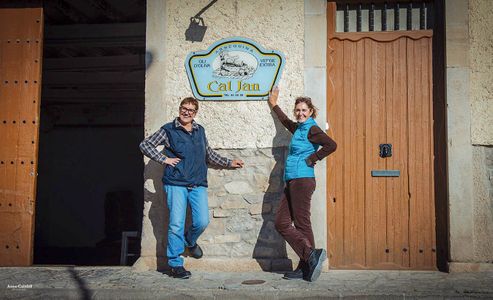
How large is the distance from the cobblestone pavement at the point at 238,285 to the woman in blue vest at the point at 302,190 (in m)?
0.24

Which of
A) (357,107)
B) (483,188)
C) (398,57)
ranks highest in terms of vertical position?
(398,57)

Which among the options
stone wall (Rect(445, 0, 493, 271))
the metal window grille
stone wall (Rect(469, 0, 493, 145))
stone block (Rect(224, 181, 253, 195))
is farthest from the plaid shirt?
stone wall (Rect(469, 0, 493, 145))

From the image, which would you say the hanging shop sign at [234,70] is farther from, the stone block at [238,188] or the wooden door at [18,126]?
the wooden door at [18,126]

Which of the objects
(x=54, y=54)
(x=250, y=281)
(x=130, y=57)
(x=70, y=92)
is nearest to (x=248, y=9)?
(x=250, y=281)

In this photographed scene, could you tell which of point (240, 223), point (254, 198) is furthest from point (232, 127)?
point (240, 223)

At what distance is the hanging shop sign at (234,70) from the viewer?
20.0 ft

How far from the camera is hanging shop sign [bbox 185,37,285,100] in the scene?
20.0 feet

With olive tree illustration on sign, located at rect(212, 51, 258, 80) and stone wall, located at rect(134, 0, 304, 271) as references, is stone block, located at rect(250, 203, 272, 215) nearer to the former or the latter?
stone wall, located at rect(134, 0, 304, 271)

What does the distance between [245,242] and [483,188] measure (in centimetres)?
271

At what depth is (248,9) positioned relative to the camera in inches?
244

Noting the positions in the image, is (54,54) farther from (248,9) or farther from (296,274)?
(296,274)

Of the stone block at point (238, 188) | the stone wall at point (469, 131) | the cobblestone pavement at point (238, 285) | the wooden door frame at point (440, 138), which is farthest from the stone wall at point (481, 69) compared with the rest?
the stone block at point (238, 188)

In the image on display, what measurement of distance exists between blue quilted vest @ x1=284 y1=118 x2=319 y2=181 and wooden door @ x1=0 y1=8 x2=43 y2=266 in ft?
10.7

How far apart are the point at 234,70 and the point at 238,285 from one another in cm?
252
